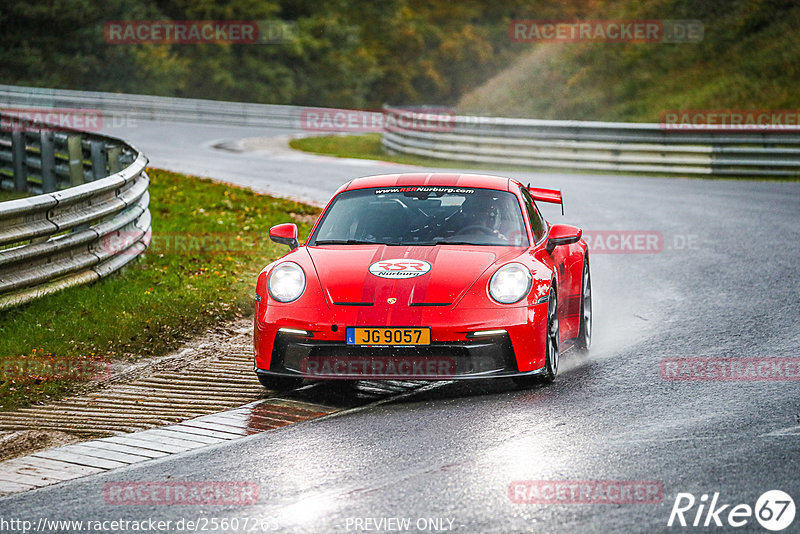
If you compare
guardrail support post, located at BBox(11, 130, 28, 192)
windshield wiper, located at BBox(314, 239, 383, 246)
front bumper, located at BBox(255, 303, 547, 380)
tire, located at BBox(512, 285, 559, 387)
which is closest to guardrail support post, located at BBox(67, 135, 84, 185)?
guardrail support post, located at BBox(11, 130, 28, 192)

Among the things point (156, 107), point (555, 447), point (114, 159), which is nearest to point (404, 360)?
point (555, 447)

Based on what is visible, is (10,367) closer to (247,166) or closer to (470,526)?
(470,526)

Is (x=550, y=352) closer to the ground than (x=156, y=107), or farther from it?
farther from it

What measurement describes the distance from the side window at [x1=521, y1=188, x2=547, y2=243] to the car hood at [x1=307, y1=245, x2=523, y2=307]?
53cm

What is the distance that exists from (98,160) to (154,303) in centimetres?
562

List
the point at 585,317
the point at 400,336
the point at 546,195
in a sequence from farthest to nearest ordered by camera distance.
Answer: the point at 546,195
the point at 585,317
the point at 400,336

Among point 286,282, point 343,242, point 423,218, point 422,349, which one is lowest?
point 422,349

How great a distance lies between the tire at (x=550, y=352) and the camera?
23.2ft

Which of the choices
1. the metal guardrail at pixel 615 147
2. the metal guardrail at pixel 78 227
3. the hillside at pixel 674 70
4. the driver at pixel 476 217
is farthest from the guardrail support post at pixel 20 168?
the hillside at pixel 674 70

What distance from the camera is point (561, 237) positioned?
7.91 meters

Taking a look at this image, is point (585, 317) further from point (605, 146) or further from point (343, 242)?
point (605, 146)

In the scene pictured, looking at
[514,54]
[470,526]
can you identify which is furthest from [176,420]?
[514,54]

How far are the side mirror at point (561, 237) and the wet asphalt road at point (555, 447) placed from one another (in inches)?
33.8

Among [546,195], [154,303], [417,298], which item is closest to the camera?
[417,298]
